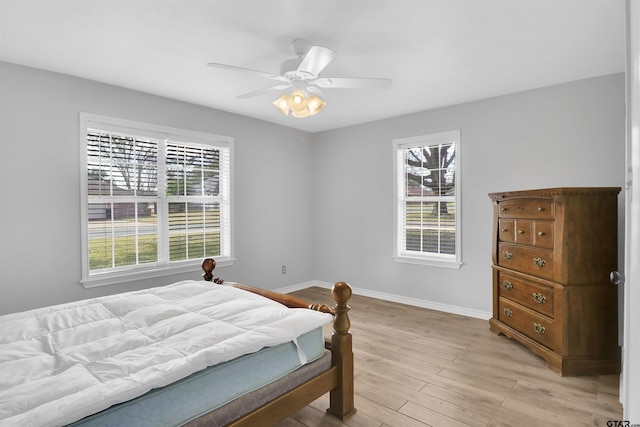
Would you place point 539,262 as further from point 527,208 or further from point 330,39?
point 330,39

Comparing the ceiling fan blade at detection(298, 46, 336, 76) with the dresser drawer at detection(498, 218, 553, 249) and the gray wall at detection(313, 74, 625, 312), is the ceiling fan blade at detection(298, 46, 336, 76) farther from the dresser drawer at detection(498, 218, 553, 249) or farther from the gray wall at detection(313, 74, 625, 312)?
the gray wall at detection(313, 74, 625, 312)

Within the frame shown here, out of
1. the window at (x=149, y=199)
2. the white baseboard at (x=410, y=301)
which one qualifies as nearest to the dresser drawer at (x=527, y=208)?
the white baseboard at (x=410, y=301)

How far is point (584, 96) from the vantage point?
10.7 ft

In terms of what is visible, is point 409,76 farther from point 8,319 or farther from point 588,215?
point 8,319

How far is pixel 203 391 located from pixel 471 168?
12.0ft

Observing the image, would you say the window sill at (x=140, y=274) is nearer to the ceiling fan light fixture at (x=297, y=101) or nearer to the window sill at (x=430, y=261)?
the window sill at (x=430, y=261)

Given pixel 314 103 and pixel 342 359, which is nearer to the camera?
pixel 342 359

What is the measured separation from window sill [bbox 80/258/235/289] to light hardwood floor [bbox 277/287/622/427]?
2.07 meters

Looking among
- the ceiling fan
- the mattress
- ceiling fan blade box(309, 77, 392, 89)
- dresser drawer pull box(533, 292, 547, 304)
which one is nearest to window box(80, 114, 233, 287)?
the ceiling fan

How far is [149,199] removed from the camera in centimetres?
371

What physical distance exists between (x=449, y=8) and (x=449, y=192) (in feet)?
8.23

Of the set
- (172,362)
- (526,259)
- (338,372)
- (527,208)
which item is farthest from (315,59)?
(526,259)

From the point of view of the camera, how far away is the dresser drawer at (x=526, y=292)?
109 inches

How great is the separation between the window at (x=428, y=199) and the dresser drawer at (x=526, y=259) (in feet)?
2.64
